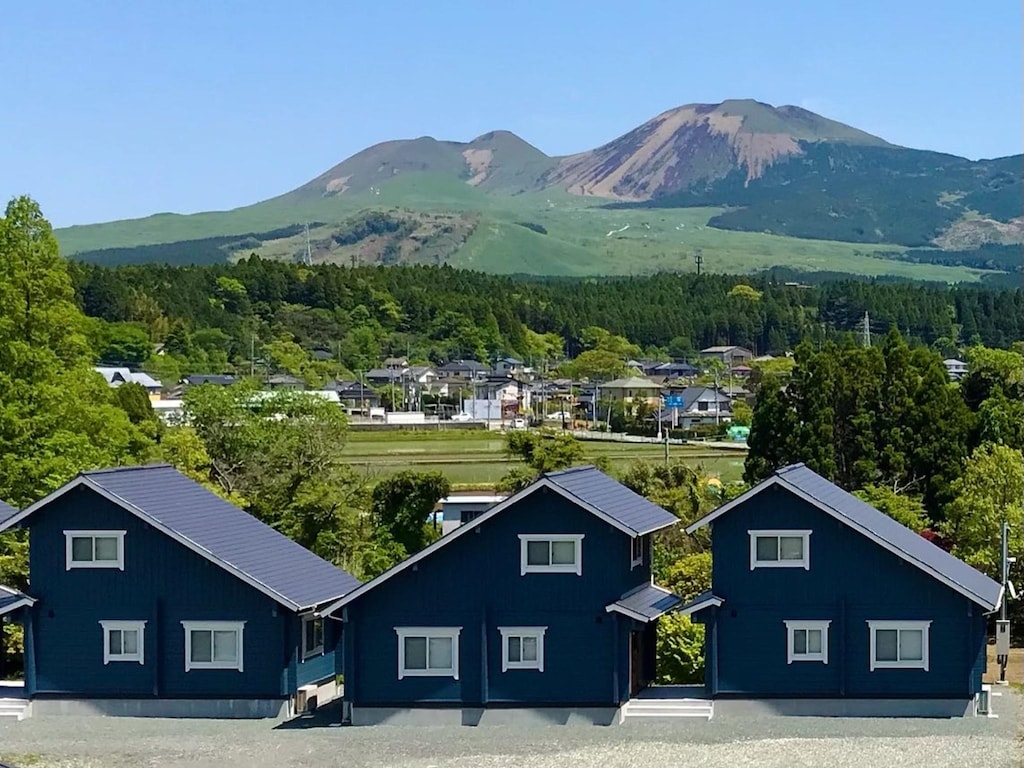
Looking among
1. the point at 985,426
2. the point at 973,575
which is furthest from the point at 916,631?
the point at 985,426

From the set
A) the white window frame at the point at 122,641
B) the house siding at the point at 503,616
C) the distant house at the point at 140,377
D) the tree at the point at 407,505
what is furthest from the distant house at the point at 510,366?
the house siding at the point at 503,616

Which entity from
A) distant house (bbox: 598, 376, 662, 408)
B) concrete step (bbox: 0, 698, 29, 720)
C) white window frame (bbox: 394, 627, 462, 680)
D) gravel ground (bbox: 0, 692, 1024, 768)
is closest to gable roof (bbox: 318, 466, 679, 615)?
white window frame (bbox: 394, 627, 462, 680)

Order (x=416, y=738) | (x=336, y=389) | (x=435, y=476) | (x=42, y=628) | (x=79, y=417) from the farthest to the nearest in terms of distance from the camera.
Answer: (x=336, y=389), (x=435, y=476), (x=79, y=417), (x=42, y=628), (x=416, y=738)

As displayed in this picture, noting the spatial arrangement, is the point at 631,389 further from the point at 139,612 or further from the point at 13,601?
the point at 13,601

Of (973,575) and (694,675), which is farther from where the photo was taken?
(694,675)

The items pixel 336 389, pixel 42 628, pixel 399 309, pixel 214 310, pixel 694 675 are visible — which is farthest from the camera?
pixel 399 309

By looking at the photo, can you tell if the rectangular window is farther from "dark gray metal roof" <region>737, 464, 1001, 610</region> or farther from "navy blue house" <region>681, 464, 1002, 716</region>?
"dark gray metal roof" <region>737, 464, 1001, 610</region>

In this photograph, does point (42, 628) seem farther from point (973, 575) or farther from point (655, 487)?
point (655, 487)
